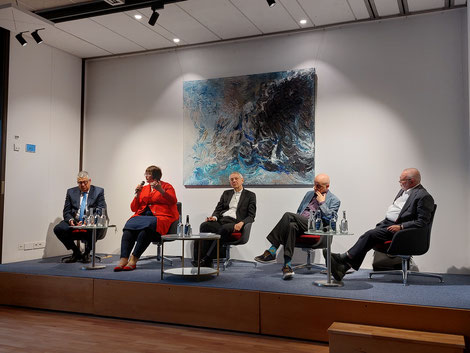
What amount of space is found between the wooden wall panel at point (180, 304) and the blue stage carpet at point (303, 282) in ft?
0.28

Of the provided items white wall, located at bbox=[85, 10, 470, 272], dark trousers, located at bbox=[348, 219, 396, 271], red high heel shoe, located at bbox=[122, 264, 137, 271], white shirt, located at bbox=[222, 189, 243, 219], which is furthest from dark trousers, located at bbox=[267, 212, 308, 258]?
red high heel shoe, located at bbox=[122, 264, 137, 271]

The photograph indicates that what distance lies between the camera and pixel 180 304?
13.8 ft

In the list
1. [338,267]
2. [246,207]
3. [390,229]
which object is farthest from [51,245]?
[390,229]

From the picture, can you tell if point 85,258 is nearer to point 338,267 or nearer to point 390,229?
point 338,267

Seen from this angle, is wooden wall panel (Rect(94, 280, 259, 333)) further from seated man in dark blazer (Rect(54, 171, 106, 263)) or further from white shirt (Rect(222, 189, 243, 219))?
white shirt (Rect(222, 189, 243, 219))

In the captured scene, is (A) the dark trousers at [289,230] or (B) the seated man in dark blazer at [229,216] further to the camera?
(B) the seated man in dark blazer at [229,216]

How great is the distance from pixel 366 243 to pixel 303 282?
0.71 m

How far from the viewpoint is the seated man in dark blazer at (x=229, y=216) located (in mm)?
5285

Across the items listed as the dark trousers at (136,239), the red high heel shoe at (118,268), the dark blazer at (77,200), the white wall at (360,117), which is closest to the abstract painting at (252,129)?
the white wall at (360,117)

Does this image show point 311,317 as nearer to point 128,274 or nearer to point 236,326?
Result: point 236,326

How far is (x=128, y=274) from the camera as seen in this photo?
4.79 m

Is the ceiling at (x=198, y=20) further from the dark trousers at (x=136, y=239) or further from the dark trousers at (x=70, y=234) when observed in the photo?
the dark trousers at (x=136, y=239)

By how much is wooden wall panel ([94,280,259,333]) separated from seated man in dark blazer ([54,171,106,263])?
148 cm

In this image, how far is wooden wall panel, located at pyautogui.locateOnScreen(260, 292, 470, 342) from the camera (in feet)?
11.1
